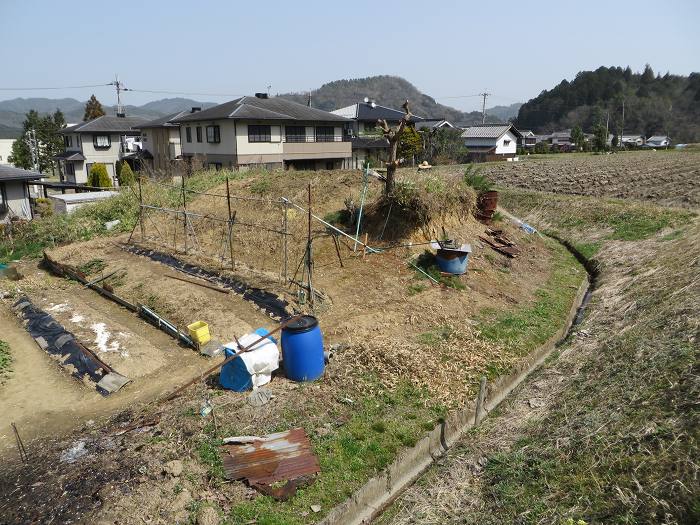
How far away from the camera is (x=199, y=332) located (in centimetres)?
816

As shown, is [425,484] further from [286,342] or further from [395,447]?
[286,342]

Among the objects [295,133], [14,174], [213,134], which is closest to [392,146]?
[14,174]

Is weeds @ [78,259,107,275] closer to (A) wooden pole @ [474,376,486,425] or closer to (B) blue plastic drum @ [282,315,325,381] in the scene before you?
(B) blue plastic drum @ [282,315,325,381]

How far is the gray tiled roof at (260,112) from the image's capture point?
25.9 metres

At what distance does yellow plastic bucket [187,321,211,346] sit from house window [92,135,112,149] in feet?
119

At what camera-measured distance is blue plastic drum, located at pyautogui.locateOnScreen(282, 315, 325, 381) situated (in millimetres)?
6551

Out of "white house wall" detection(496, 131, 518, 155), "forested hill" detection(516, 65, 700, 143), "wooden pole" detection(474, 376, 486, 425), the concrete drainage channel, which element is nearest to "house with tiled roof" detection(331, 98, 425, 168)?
"white house wall" detection(496, 131, 518, 155)

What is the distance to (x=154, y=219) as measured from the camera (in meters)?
16.7

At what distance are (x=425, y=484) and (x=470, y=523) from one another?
82 centimetres

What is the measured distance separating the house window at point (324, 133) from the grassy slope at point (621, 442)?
24.4 meters

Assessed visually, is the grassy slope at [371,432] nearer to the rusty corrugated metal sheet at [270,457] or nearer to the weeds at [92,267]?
the rusty corrugated metal sheet at [270,457]

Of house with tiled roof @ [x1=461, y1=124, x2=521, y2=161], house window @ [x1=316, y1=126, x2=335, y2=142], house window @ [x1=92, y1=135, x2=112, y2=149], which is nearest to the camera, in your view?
house window @ [x1=316, y1=126, x2=335, y2=142]

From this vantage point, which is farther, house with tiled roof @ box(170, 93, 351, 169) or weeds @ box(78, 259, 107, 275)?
house with tiled roof @ box(170, 93, 351, 169)

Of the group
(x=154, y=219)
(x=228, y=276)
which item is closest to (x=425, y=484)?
(x=228, y=276)
